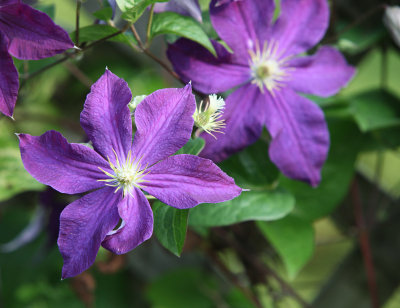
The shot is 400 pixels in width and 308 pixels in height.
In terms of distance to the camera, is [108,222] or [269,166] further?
[269,166]

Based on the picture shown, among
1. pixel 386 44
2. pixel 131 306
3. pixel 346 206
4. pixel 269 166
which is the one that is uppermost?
pixel 386 44

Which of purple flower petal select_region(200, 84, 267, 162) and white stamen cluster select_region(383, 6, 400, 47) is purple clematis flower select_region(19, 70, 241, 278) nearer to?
purple flower petal select_region(200, 84, 267, 162)

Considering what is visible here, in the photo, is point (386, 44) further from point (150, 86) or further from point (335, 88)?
point (150, 86)

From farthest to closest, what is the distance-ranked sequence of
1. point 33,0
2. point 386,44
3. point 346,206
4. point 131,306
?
point 131,306 → point 346,206 → point 386,44 → point 33,0

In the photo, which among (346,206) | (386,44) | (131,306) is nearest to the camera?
(386,44)

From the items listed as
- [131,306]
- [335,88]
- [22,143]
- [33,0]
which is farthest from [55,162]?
[131,306]

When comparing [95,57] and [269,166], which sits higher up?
[269,166]

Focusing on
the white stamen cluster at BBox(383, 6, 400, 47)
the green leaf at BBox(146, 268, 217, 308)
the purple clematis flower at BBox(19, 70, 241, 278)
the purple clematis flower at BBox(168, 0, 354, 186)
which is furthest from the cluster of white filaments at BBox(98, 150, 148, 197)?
the green leaf at BBox(146, 268, 217, 308)

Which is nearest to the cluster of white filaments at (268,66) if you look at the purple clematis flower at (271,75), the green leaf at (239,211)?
the purple clematis flower at (271,75)
